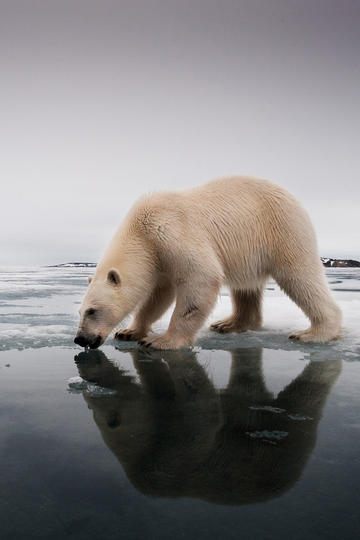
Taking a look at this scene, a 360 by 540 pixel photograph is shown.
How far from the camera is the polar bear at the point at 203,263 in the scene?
4445mm

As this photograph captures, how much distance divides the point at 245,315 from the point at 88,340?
2330 millimetres

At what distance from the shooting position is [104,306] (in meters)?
4.30

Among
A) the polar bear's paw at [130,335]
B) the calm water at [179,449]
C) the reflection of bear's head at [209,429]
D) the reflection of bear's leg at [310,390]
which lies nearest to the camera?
the calm water at [179,449]

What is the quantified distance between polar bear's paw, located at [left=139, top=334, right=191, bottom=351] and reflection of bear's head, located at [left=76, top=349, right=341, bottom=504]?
1026 millimetres

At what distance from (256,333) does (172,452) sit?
145 inches

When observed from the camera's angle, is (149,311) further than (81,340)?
Yes

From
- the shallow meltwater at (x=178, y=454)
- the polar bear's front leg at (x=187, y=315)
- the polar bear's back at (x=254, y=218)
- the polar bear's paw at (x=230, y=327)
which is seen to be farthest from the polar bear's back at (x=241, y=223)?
the shallow meltwater at (x=178, y=454)

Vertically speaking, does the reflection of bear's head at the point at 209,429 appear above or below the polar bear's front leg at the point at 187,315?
above

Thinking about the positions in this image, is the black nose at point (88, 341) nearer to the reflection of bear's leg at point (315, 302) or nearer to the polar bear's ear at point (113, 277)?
the polar bear's ear at point (113, 277)

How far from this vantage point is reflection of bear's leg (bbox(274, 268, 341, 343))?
4.85 m

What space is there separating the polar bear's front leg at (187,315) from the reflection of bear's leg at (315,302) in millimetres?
1014

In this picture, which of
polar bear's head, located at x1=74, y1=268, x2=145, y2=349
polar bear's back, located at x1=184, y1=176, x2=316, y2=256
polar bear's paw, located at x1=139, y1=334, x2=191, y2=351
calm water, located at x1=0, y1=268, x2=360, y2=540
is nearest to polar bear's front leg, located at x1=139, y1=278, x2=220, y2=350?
polar bear's paw, located at x1=139, y1=334, x2=191, y2=351

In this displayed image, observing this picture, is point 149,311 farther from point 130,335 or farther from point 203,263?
point 203,263

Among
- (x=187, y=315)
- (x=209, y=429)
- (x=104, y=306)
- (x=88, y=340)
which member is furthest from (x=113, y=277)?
(x=209, y=429)
